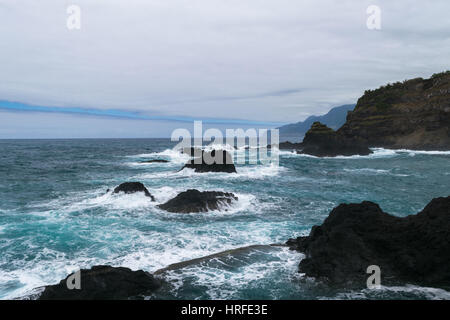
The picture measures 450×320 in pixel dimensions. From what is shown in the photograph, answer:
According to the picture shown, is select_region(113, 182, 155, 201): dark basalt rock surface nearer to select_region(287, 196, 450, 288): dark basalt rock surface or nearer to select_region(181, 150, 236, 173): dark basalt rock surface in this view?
select_region(287, 196, 450, 288): dark basalt rock surface

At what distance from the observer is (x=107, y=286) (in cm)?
753

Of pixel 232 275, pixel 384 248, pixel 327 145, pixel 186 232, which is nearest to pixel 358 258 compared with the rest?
pixel 384 248

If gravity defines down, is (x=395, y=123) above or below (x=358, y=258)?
above

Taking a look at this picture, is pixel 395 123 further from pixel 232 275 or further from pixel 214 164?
pixel 232 275

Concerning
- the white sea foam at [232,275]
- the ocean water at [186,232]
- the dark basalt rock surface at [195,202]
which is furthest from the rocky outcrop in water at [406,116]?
Result: the white sea foam at [232,275]

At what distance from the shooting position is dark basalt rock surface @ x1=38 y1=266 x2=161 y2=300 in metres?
7.21

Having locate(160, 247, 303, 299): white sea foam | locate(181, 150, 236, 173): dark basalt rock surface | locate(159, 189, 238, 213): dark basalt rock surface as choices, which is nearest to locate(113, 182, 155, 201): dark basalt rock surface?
locate(159, 189, 238, 213): dark basalt rock surface

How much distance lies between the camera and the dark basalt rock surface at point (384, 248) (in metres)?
8.38

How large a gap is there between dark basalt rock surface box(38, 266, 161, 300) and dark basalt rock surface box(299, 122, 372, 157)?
5280 centimetres

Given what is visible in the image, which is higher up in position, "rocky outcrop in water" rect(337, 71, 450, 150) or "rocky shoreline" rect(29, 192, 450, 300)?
"rocky outcrop in water" rect(337, 71, 450, 150)

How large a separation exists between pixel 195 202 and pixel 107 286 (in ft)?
31.1

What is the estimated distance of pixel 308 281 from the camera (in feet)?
27.6
